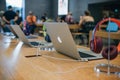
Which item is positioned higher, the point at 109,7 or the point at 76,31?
the point at 109,7

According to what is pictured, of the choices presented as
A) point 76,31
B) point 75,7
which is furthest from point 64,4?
point 76,31

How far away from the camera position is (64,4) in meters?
11.0

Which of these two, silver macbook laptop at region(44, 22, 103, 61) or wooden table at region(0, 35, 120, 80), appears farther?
silver macbook laptop at region(44, 22, 103, 61)

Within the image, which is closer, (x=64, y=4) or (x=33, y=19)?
(x=33, y=19)

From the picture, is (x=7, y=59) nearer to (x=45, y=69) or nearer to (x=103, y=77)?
(x=45, y=69)

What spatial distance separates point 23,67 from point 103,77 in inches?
15.1

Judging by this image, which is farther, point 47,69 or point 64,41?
point 64,41

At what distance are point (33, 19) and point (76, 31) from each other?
7.39 ft

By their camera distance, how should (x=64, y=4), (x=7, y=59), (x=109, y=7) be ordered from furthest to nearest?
1. (x=64, y=4)
2. (x=109, y=7)
3. (x=7, y=59)

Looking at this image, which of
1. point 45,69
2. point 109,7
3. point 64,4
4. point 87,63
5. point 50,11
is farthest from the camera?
point 50,11

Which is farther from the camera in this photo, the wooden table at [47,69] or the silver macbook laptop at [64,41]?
the silver macbook laptop at [64,41]

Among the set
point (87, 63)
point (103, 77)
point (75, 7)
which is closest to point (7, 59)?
point (87, 63)

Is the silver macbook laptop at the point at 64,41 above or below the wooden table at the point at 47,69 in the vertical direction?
above

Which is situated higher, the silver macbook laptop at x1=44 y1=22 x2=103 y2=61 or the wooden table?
the silver macbook laptop at x1=44 y1=22 x2=103 y2=61
